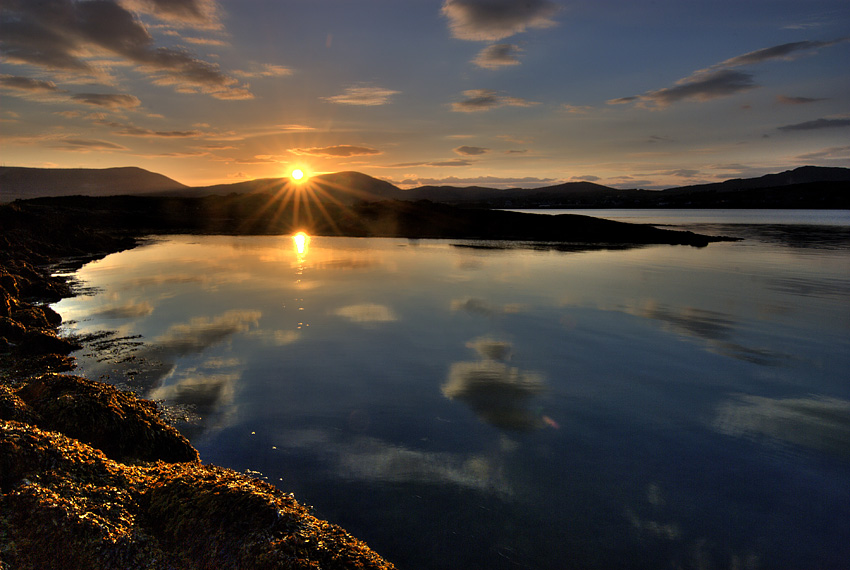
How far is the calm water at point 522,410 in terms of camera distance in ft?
18.6

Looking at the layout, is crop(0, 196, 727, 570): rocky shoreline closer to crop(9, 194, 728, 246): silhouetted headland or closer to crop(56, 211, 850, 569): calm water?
crop(56, 211, 850, 569): calm water

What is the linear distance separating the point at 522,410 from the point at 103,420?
22.4 feet

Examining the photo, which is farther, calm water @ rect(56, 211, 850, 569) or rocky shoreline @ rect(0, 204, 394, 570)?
calm water @ rect(56, 211, 850, 569)

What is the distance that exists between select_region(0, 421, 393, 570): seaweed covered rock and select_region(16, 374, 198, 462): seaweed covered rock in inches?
50.5

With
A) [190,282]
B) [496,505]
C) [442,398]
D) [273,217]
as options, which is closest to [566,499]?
[496,505]

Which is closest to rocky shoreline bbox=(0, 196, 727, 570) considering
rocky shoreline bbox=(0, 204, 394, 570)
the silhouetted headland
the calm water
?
rocky shoreline bbox=(0, 204, 394, 570)

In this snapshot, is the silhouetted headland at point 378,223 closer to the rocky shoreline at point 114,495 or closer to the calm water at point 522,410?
the calm water at point 522,410

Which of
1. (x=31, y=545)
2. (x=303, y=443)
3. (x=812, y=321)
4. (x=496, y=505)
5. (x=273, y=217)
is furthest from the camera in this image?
(x=273, y=217)

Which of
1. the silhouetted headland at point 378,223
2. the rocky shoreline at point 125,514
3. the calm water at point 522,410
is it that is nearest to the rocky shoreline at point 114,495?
the rocky shoreline at point 125,514

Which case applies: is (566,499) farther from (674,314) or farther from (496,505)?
(674,314)

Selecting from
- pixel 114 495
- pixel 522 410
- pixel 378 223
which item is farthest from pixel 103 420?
pixel 378 223

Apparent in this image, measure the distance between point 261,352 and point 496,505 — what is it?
321 inches

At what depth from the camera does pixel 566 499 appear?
623 centimetres

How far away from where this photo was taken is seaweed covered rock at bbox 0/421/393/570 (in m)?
3.75
